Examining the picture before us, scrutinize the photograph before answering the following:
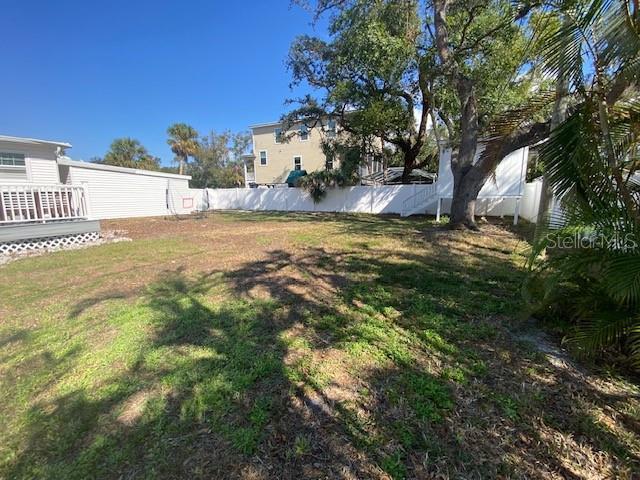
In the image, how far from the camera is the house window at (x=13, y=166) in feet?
37.5

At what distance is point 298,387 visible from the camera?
2.32 meters

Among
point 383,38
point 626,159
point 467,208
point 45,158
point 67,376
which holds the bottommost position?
point 67,376

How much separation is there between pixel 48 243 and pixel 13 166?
6717 mm

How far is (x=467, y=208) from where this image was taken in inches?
364

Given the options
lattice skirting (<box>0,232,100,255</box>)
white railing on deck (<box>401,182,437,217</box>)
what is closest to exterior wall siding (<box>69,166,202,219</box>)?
lattice skirting (<box>0,232,100,255</box>)

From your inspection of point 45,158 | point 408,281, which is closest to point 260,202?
point 45,158

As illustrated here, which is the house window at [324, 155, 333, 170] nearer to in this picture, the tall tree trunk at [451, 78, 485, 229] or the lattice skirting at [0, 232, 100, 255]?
the tall tree trunk at [451, 78, 485, 229]

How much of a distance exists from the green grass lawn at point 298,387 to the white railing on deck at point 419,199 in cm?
985

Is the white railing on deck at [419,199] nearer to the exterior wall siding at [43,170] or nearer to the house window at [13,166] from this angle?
the exterior wall siding at [43,170]

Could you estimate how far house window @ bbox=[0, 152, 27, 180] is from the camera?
37.5 ft

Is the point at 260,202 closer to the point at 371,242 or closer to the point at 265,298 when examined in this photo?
the point at 371,242

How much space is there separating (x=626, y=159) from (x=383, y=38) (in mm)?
10023

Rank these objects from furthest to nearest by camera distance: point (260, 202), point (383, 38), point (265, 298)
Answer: point (260, 202)
point (383, 38)
point (265, 298)

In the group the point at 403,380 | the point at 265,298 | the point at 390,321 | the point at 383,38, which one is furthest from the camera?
the point at 383,38
